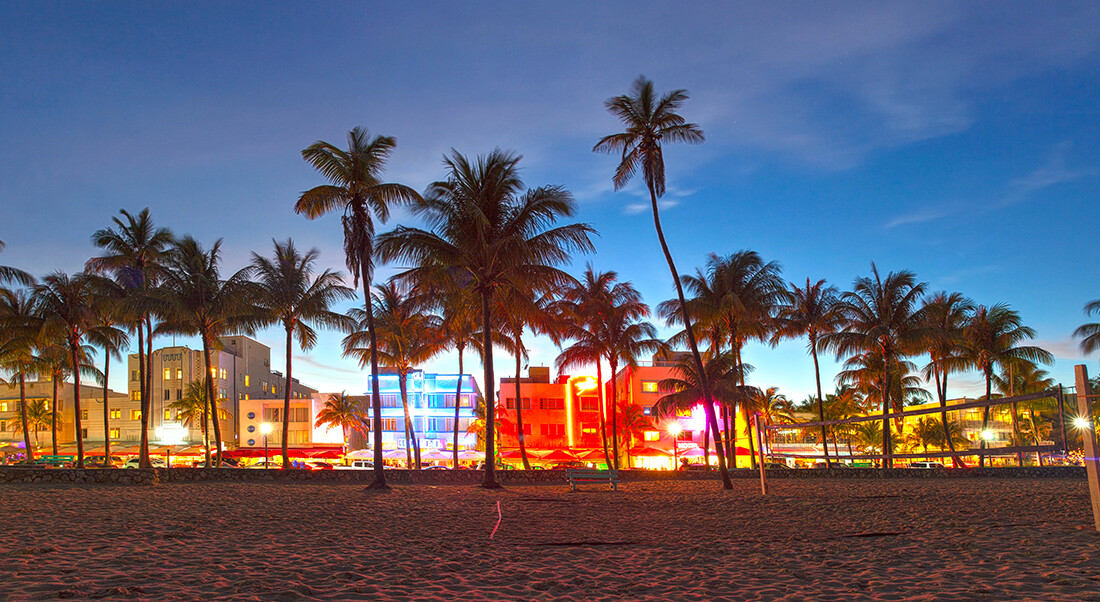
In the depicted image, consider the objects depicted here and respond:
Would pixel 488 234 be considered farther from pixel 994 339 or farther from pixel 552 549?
pixel 994 339

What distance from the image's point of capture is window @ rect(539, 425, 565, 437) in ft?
201

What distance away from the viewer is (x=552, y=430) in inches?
2418

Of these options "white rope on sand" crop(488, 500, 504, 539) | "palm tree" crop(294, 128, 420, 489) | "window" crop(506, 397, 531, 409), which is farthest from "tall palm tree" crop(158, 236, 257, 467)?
"window" crop(506, 397, 531, 409)

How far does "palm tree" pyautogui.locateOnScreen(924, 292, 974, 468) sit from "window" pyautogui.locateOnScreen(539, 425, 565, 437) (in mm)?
29953

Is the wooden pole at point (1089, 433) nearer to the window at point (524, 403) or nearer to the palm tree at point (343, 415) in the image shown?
the window at point (524, 403)

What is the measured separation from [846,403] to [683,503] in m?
55.4

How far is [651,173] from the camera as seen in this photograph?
22547 millimetres

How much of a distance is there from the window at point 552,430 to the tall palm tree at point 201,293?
34520 mm

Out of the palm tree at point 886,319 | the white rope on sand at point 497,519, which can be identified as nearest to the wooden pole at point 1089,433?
the white rope on sand at point 497,519

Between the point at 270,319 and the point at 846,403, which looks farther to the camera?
the point at 846,403

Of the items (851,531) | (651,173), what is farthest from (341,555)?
(651,173)

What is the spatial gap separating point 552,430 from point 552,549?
2065 inches

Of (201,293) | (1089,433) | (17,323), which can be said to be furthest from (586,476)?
(17,323)

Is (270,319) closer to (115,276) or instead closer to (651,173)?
(115,276)
